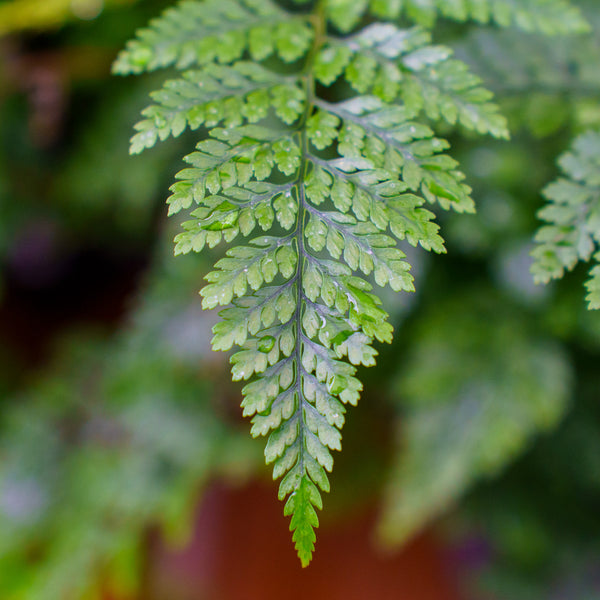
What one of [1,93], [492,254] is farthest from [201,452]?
[1,93]

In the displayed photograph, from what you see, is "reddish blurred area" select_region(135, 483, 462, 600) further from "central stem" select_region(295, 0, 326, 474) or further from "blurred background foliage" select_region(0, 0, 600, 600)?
"central stem" select_region(295, 0, 326, 474)

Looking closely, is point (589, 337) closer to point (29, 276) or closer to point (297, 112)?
point (297, 112)

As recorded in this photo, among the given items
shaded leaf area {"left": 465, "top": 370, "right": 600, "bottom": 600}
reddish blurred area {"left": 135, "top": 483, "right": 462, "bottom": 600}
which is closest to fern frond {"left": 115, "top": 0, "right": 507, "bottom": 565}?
shaded leaf area {"left": 465, "top": 370, "right": 600, "bottom": 600}

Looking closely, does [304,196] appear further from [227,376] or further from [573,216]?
[227,376]

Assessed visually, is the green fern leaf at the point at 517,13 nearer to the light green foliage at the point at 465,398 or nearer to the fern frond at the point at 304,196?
the fern frond at the point at 304,196

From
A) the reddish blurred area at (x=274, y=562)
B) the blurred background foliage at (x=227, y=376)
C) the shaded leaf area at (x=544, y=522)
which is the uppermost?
the blurred background foliage at (x=227, y=376)

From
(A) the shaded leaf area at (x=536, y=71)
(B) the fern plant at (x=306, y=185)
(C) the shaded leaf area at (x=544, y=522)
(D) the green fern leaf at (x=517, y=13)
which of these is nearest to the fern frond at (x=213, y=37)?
(B) the fern plant at (x=306, y=185)
